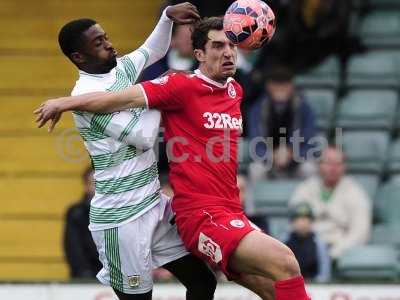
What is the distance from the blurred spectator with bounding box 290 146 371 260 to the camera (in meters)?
10.4

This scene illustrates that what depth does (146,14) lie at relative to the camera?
1324cm

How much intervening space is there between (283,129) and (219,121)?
366 cm

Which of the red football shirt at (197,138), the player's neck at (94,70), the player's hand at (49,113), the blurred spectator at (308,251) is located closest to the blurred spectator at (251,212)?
the blurred spectator at (308,251)

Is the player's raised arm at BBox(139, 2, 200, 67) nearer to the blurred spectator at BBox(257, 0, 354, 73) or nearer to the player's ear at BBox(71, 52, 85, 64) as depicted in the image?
the player's ear at BBox(71, 52, 85, 64)

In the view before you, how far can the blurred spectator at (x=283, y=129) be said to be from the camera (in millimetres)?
10867

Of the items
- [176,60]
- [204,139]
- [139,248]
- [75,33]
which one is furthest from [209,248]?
[176,60]

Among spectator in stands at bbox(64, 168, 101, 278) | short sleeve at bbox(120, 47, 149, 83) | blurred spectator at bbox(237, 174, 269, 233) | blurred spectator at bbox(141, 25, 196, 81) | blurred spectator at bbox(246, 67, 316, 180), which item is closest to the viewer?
short sleeve at bbox(120, 47, 149, 83)

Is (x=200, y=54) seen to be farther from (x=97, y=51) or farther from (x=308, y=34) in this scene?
(x=308, y=34)

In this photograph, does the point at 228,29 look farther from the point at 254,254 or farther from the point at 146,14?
the point at 146,14

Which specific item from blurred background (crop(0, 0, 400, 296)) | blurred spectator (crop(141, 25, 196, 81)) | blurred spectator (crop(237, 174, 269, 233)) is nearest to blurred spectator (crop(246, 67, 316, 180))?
blurred background (crop(0, 0, 400, 296))

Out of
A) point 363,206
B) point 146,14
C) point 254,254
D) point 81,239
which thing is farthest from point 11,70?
point 254,254

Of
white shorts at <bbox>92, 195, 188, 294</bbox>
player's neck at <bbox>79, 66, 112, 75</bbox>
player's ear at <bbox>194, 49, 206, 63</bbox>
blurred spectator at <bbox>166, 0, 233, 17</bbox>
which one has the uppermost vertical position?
player's ear at <bbox>194, 49, 206, 63</bbox>

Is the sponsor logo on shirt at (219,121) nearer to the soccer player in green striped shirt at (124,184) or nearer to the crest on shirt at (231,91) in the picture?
the crest on shirt at (231,91)

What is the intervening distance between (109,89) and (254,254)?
1.26 metres
